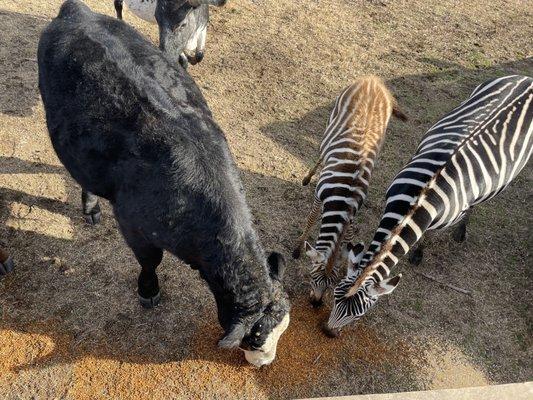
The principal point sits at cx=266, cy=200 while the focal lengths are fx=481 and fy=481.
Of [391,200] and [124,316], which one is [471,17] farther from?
[124,316]

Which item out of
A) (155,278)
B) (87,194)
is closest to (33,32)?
(87,194)

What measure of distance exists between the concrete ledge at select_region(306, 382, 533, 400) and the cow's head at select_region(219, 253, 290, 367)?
3.41 feet

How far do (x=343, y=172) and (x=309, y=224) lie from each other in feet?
3.09

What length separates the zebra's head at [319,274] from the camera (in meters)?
5.87

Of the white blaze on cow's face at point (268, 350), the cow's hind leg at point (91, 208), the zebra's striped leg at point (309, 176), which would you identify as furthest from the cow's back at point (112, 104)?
the zebra's striped leg at point (309, 176)

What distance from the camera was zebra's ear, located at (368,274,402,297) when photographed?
540cm

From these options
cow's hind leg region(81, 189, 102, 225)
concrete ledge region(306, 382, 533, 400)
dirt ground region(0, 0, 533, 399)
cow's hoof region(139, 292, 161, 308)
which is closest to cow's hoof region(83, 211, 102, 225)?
cow's hind leg region(81, 189, 102, 225)

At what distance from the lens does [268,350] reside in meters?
4.94

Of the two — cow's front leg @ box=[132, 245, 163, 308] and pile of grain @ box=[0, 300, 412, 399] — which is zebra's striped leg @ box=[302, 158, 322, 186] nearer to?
pile of grain @ box=[0, 300, 412, 399]

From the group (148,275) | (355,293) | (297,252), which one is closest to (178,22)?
(297,252)

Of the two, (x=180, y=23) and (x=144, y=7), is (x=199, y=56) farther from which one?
(x=180, y=23)

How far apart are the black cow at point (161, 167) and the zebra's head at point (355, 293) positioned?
3.26 feet

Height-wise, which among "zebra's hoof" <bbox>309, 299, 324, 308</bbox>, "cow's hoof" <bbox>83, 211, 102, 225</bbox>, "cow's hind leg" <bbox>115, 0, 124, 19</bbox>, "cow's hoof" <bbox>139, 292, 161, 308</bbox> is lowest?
"cow's hoof" <bbox>83, 211, 102, 225</bbox>

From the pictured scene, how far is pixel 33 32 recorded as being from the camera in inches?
389
